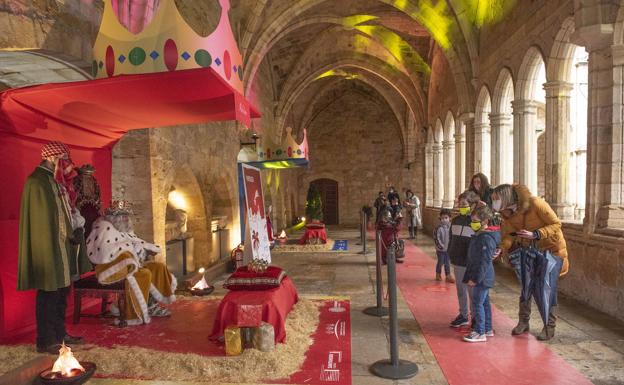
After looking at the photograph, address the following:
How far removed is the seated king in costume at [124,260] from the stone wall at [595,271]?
4.85m

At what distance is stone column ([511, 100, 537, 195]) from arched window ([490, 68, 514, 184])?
2.83ft

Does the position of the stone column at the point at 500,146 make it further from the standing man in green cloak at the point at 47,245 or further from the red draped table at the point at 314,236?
the standing man in green cloak at the point at 47,245

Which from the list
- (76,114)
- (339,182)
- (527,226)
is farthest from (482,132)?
(339,182)

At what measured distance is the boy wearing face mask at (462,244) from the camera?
4.05m

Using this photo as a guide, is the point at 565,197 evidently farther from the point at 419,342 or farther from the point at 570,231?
the point at 419,342

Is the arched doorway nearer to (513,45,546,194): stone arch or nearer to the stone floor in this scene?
(513,45,546,194): stone arch

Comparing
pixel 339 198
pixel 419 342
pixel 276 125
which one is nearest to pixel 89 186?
pixel 419 342

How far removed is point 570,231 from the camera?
5.41m

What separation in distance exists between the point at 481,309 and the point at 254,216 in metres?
2.51

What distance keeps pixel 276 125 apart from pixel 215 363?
12.4 m

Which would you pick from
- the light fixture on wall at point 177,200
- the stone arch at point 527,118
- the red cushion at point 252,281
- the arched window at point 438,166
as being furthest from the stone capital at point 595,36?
the arched window at point 438,166

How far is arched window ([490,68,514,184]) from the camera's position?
8094 mm

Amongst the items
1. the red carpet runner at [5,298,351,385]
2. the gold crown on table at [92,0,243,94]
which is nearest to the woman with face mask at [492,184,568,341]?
the red carpet runner at [5,298,351,385]

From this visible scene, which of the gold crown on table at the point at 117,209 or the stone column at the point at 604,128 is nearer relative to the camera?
the gold crown on table at the point at 117,209
